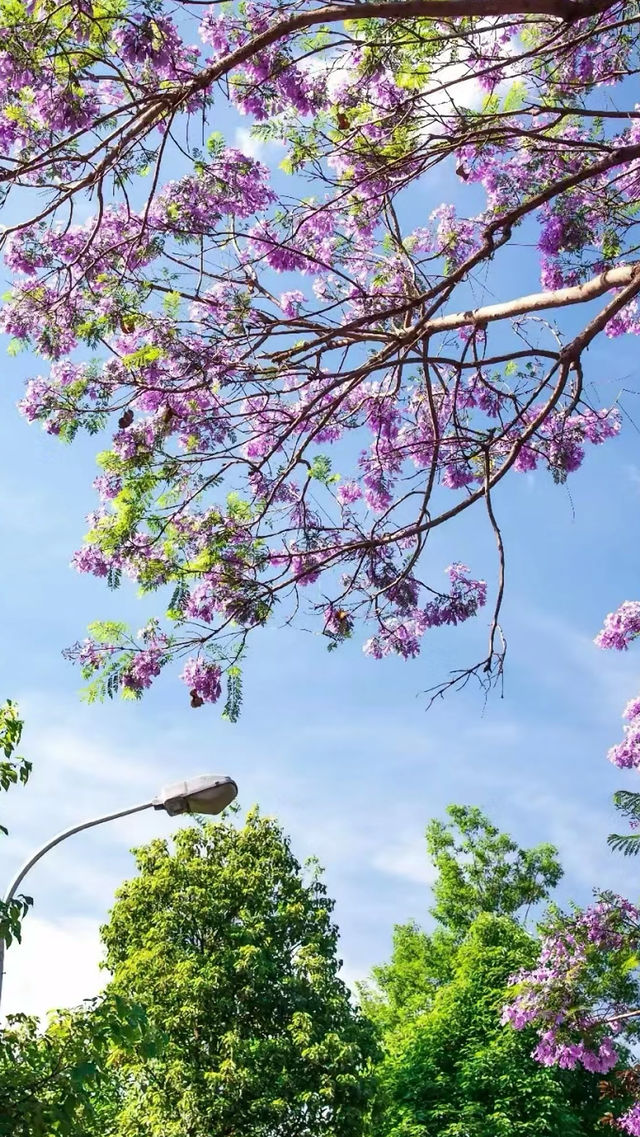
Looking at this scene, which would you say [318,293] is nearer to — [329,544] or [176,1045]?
[329,544]

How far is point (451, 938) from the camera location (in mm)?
25797

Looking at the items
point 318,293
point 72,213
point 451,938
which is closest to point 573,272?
point 318,293

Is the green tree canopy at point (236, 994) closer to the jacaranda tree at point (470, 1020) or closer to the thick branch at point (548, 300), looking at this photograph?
the jacaranda tree at point (470, 1020)

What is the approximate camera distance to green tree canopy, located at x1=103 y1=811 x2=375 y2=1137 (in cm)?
1684

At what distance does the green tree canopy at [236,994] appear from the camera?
16.8 meters

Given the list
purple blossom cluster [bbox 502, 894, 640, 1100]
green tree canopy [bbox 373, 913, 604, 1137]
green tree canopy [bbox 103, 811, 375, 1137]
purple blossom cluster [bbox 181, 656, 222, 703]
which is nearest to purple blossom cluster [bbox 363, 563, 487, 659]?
purple blossom cluster [bbox 181, 656, 222, 703]

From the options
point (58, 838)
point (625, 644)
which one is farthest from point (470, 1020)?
point (58, 838)

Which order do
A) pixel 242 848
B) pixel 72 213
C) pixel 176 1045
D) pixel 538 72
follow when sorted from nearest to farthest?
pixel 72 213 → pixel 538 72 → pixel 176 1045 → pixel 242 848

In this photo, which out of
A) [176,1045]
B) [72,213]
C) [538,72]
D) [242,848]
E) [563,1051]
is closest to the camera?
[72,213]

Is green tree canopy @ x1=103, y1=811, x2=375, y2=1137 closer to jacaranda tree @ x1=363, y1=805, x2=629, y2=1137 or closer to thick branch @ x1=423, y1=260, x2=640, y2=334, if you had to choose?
jacaranda tree @ x1=363, y1=805, x2=629, y2=1137

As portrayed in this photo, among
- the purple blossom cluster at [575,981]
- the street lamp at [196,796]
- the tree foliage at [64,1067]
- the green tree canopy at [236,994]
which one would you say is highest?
the green tree canopy at [236,994]

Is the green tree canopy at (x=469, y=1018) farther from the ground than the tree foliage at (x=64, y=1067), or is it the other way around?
the green tree canopy at (x=469, y=1018)

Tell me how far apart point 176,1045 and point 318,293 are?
12.7m

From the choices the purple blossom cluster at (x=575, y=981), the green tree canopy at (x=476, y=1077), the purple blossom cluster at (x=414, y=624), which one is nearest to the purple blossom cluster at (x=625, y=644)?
the purple blossom cluster at (x=575, y=981)
